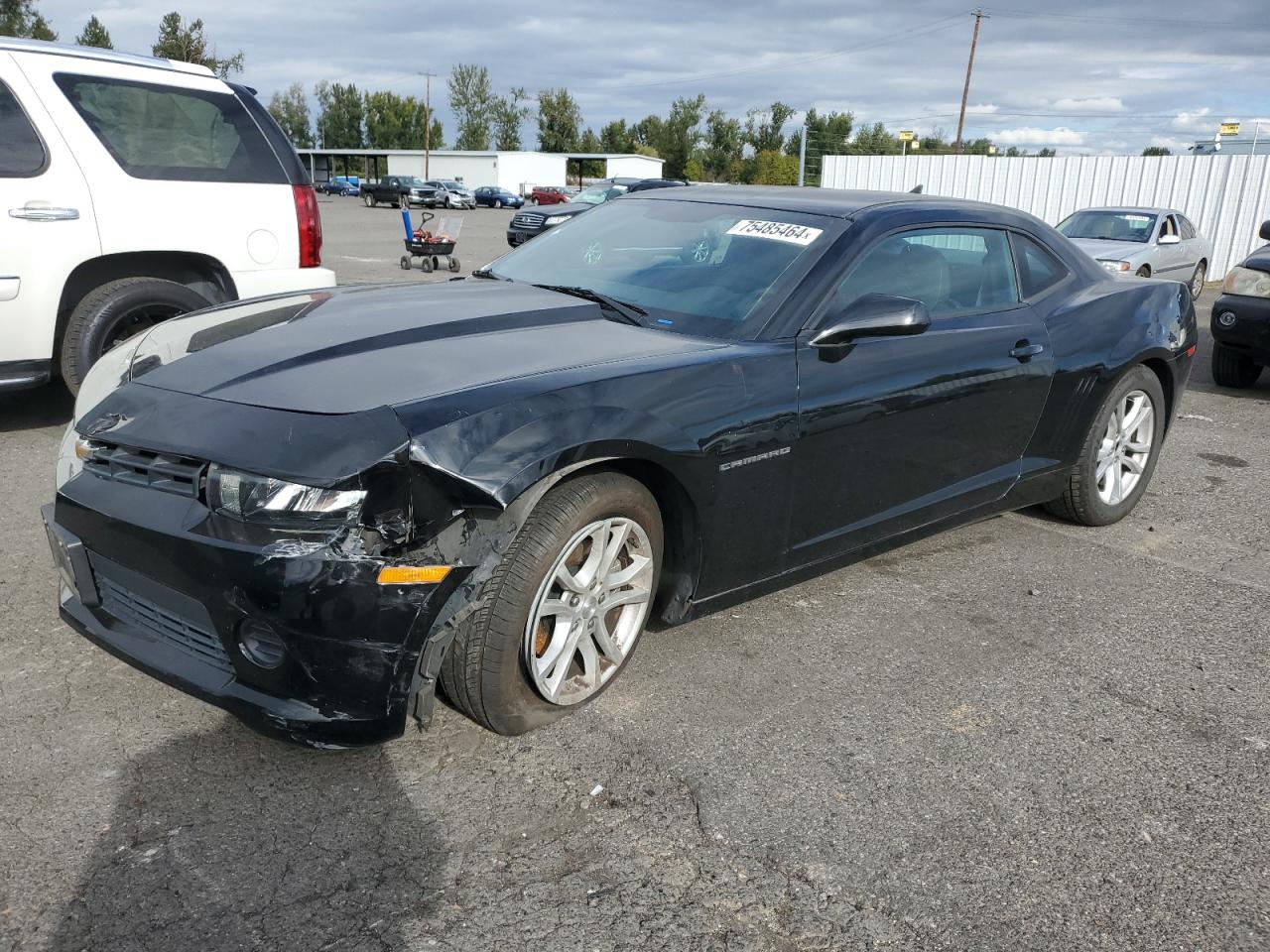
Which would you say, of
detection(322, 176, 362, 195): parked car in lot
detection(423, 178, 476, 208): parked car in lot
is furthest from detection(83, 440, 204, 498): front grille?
detection(322, 176, 362, 195): parked car in lot

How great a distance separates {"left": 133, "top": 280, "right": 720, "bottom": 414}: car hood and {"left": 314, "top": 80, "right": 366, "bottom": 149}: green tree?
11752 centimetres

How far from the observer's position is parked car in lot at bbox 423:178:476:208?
54.7m

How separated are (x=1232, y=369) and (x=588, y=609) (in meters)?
8.28

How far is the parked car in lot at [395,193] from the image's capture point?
5262 centimetres

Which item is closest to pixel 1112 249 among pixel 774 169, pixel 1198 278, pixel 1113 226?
pixel 1113 226

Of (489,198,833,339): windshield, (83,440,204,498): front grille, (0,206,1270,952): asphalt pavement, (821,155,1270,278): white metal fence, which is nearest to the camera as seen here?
→ (0,206,1270,952): asphalt pavement

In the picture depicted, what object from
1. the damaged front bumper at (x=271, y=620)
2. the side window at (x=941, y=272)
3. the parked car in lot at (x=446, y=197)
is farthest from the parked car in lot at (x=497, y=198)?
the damaged front bumper at (x=271, y=620)

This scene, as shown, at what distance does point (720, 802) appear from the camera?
271 cm

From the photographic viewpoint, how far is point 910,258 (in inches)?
155

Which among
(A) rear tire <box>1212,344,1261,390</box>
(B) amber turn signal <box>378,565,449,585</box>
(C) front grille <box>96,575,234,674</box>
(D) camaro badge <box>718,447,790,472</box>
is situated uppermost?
(D) camaro badge <box>718,447,790,472</box>

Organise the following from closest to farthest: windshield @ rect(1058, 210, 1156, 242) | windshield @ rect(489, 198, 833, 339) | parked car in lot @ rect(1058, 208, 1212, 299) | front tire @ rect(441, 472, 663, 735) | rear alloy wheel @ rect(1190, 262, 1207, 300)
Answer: front tire @ rect(441, 472, 663, 735), windshield @ rect(489, 198, 833, 339), parked car in lot @ rect(1058, 208, 1212, 299), windshield @ rect(1058, 210, 1156, 242), rear alloy wheel @ rect(1190, 262, 1207, 300)

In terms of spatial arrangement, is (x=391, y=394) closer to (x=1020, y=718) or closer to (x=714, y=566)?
(x=714, y=566)

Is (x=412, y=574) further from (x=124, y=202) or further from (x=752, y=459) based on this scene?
(x=124, y=202)

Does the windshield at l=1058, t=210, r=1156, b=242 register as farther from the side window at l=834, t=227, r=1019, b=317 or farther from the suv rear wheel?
the suv rear wheel
